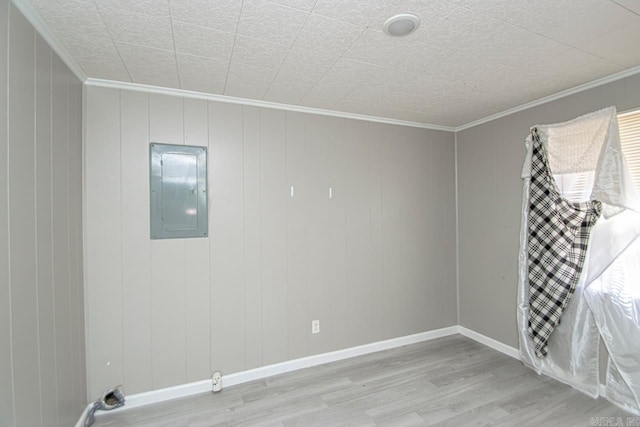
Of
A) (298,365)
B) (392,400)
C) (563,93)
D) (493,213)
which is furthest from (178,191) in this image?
(563,93)

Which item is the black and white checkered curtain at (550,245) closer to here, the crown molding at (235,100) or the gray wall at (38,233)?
the crown molding at (235,100)

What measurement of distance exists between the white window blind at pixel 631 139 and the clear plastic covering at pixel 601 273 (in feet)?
0.31

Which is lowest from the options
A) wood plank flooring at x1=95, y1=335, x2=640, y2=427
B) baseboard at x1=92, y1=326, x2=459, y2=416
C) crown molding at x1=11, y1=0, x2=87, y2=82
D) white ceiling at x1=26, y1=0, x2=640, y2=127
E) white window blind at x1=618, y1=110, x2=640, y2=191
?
wood plank flooring at x1=95, y1=335, x2=640, y2=427

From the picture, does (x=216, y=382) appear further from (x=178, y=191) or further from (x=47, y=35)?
(x=47, y=35)

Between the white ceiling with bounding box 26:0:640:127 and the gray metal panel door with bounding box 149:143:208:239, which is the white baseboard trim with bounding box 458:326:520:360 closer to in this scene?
the white ceiling with bounding box 26:0:640:127

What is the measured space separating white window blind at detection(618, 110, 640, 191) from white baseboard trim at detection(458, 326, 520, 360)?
173 centimetres

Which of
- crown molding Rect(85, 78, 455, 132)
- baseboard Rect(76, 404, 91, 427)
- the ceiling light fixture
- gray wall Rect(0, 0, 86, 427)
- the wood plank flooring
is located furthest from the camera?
crown molding Rect(85, 78, 455, 132)

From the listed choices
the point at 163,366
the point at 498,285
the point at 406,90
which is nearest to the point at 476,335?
the point at 498,285

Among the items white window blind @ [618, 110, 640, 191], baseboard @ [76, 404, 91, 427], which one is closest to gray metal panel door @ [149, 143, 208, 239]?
baseboard @ [76, 404, 91, 427]

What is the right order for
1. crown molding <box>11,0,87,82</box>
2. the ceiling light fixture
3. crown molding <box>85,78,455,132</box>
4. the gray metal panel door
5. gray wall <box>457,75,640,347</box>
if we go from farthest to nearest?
1. gray wall <box>457,75,640,347</box>
2. the gray metal panel door
3. crown molding <box>85,78,455,132</box>
4. the ceiling light fixture
5. crown molding <box>11,0,87,82</box>

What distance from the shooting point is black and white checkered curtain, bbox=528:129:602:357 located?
226 cm

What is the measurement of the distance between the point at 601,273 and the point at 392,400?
5.88 feet

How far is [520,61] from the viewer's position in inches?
74.1

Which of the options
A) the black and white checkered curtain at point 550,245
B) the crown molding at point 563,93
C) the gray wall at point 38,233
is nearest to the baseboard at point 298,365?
the gray wall at point 38,233
